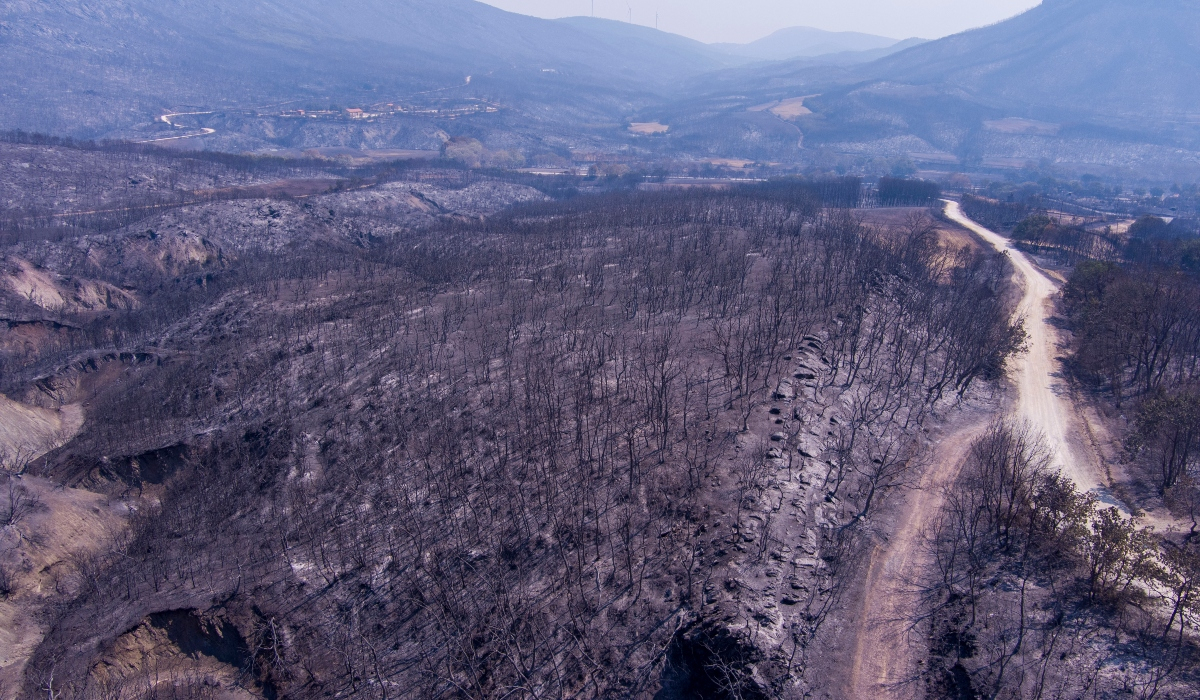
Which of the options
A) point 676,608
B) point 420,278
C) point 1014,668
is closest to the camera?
point 1014,668

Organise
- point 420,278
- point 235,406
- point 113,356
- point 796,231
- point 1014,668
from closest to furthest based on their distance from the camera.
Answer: point 1014,668, point 235,406, point 113,356, point 420,278, point 796,231

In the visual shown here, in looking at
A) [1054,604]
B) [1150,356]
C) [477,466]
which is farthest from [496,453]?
[1150,356]

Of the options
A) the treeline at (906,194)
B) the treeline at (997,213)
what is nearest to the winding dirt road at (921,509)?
the treeline at (997,213)

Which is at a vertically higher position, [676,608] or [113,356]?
[676,608]

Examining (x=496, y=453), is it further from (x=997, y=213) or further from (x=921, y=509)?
(x=997, y=213)

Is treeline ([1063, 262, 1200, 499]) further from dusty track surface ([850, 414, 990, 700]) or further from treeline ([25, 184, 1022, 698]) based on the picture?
dusty track surface ([850, 414, 990, 700])

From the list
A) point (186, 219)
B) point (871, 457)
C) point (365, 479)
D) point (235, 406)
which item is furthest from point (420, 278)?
point (871, 457)

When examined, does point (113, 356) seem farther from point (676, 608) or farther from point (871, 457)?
point (871, 457)

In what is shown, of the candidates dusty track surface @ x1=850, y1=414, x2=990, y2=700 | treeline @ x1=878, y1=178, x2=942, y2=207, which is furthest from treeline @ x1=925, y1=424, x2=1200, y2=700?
treeline @ x1=878, y1=178, x2=942, y2=207

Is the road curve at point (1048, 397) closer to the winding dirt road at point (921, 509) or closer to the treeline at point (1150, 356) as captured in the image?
the winding dirt road at point (921, 509)
